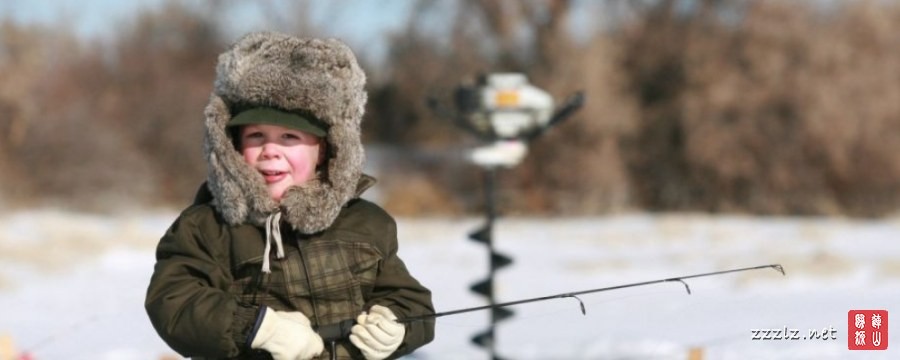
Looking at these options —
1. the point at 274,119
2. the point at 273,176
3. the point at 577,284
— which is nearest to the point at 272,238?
the point at 273,176

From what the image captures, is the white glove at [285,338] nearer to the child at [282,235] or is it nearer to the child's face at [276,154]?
the child at [282,235]

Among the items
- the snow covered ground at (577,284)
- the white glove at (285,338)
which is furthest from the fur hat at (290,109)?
the snow covered ground at (577,284)

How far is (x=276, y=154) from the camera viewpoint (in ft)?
9.91

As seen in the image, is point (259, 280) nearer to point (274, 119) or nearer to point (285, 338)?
point (285, 338)

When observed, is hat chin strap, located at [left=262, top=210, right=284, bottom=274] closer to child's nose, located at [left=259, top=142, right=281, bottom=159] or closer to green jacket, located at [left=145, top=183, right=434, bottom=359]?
green jacket, located at [left=145, top=183, right=434, bottom=359]

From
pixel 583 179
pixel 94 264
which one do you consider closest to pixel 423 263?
pixel 94 264

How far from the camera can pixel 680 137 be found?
23.5 metres

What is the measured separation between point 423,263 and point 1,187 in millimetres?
10517

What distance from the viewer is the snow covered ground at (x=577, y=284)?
6266 millimetres

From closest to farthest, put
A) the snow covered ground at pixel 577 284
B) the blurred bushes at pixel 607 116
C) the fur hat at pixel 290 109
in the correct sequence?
the fur hat at pixel 290 109 < the snow covered ground at pixel 577 284 < the blurred bushes at pixel 607 116

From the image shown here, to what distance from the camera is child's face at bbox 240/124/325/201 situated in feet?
9.93

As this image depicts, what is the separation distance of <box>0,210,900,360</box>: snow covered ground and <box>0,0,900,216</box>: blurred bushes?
1.99 metres

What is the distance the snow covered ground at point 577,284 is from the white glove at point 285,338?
38.0 inches

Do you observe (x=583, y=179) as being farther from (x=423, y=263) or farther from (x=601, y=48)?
(x=423, y=263)
